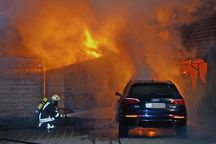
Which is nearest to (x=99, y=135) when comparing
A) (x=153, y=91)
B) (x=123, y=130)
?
(x=123, y=130)

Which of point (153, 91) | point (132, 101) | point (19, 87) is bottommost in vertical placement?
point (132, 101)

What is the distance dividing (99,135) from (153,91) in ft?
6.20

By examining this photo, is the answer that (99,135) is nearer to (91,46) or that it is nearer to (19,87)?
(19,87)

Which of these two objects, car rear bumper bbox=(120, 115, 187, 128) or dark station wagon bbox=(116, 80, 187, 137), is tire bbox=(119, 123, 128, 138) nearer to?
dark station wagon bbox=(116, 80, 187, 137)

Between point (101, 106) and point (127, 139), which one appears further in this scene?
point (101, 106)

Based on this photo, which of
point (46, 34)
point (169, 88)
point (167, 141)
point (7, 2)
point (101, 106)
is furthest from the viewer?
point (101, 106)

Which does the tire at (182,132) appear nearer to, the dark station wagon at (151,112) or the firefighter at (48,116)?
the dark station wagon at (151,112)

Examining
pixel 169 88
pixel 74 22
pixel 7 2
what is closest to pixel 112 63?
pixel 74 22

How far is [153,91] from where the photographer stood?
1109 cm

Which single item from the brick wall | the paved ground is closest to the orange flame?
the brick wall

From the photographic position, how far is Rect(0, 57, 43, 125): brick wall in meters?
16.2

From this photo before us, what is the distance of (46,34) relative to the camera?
1605 centimetres

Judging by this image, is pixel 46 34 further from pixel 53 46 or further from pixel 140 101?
pixel 140 101

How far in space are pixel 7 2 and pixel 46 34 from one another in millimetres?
1966
